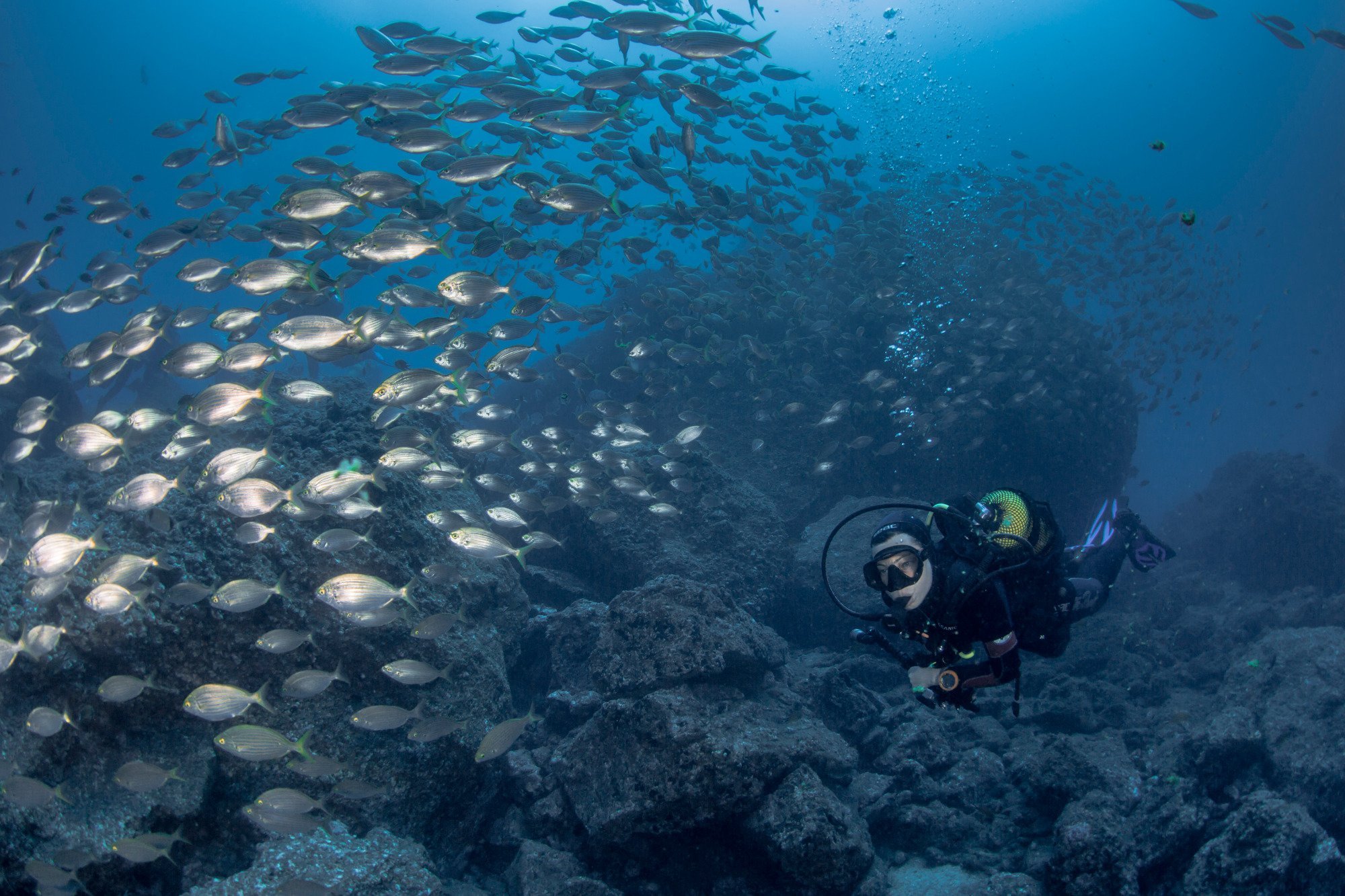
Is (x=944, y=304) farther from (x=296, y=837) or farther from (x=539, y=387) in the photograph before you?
(x=296, y=837)

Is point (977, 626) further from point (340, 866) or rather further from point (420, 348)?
point (420, 348)

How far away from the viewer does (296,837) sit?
390 cm

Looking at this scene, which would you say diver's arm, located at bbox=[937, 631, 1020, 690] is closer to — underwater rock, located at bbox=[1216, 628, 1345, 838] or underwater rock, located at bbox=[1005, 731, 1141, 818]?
underwater rock, located at bbox=[1005, 731, 1141, 818]

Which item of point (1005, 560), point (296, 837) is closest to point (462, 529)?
point (296, 837)

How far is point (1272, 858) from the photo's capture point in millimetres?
3668

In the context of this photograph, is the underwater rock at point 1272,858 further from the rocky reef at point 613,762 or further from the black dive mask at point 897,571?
the black dive mask at point 897,571

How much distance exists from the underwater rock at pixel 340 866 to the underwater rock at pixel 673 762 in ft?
3.97

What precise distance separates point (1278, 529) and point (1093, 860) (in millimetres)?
17213

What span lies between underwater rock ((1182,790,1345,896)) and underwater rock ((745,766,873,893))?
2.28m

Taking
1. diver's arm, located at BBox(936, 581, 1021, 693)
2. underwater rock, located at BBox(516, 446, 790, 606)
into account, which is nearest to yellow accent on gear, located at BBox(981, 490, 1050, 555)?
diver's arm, located at BBox(936, 581, 1021, 693)

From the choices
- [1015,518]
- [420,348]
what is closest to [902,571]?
[1015,518]

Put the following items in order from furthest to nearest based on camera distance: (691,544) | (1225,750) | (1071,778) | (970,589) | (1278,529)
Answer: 1. (1278,529)
2. (691,544)
3. (1225,750)
4. (1071,778)
5. (970,589)

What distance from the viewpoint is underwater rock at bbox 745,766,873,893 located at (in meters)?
3.95

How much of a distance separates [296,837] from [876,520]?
9.29 meters
